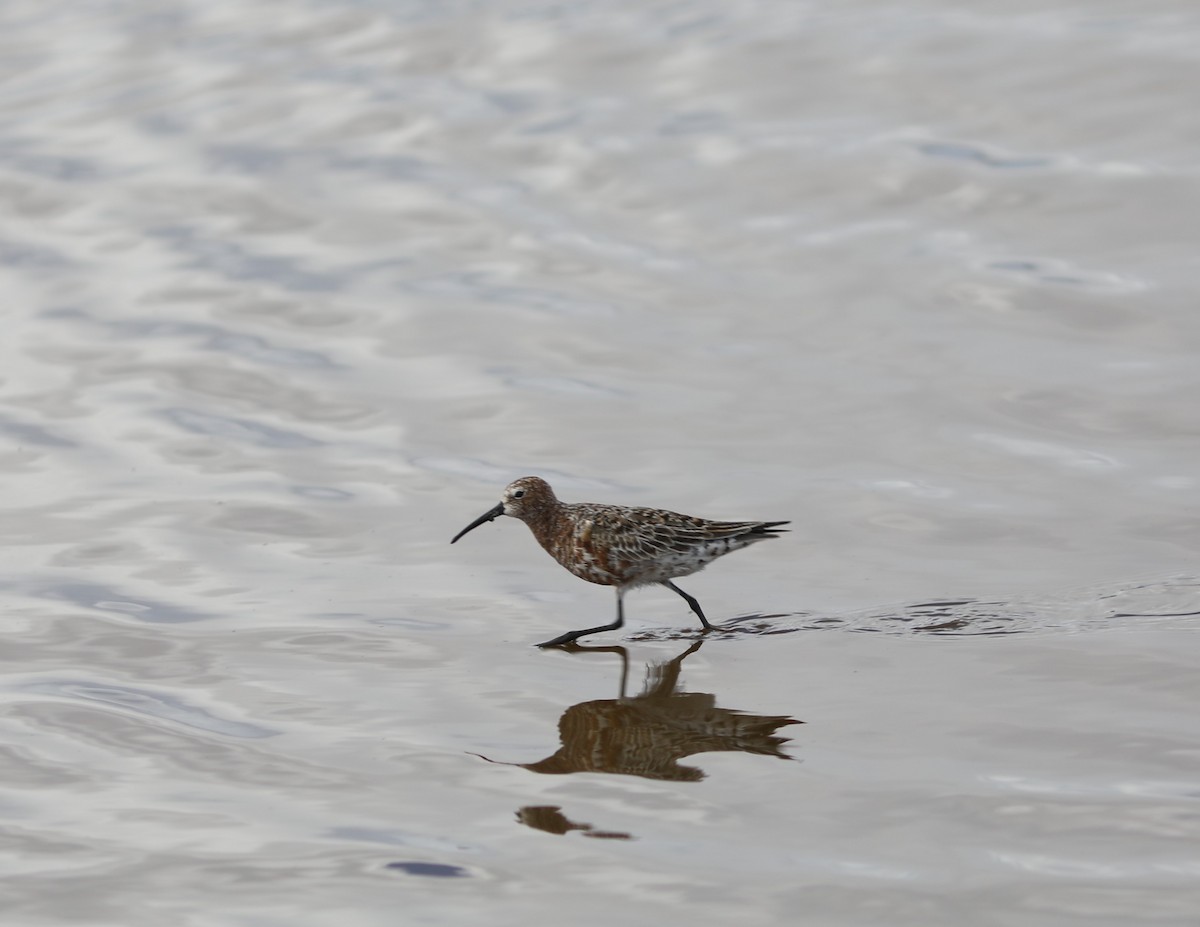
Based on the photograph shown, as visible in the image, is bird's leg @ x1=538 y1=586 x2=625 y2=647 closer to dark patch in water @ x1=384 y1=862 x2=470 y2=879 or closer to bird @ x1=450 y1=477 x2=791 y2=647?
bird @ x1=450 y1=477 x2=791 y2=647

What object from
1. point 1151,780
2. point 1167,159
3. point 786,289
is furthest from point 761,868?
point 1167,159

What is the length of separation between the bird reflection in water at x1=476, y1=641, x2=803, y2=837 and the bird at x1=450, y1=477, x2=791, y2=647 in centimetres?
84

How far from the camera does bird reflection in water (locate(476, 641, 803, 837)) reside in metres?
7.70

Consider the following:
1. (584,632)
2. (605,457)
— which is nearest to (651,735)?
(584,632)

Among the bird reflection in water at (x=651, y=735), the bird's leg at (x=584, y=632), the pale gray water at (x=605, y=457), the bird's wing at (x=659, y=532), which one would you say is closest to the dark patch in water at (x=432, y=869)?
the pale gray water at (x=605, y=457)

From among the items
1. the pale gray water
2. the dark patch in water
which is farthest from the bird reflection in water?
the dark patch in water

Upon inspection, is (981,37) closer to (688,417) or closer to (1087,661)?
(688,417)

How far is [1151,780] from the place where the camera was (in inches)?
283

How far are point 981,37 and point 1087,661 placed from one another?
14.0 m

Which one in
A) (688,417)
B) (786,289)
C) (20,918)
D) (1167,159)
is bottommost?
(20,918)

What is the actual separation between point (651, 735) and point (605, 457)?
4.51m

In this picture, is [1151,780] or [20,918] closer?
[20,918]

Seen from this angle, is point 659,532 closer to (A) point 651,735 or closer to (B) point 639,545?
(B) point 639,545

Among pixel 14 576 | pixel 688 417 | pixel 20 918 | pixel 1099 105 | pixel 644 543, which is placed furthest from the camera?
pixel 1099 105
